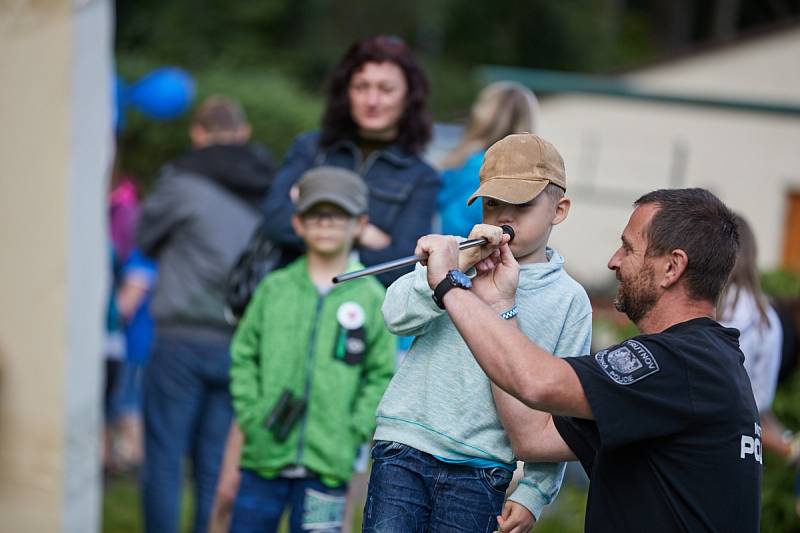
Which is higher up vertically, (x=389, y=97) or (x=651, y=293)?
(x=389, y=97)

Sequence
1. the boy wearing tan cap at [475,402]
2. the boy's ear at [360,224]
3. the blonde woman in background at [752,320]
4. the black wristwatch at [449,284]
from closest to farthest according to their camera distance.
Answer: the black wristwatch at [449,284]
the boy wearing tan cap at [475,402]
the boy's ear at [360,224]
the blonde woman in background at [752,320]

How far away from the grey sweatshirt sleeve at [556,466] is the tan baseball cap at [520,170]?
1.06 ft

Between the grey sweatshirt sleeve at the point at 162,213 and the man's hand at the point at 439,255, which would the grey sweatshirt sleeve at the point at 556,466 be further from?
the grey sweatshirt sleeve at the point at 162,213

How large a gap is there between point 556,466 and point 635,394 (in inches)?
19.9

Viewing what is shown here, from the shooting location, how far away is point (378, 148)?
453 centimetres

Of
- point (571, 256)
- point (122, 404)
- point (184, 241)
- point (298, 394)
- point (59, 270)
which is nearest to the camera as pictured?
point (298, 394)

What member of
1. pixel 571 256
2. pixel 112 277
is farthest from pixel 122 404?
pixel 571 256

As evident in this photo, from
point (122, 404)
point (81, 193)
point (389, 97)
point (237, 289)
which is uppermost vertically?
point (389, 97)

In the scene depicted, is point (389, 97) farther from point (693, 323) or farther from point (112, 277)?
point (112, 277)

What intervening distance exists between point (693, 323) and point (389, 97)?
1980 millimetres

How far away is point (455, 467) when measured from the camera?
2975mm

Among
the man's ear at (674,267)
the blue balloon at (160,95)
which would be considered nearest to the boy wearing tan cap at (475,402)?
the man's ear at (674,267)

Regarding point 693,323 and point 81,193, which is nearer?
point 693,323

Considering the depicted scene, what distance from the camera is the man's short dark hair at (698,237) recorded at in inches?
110
